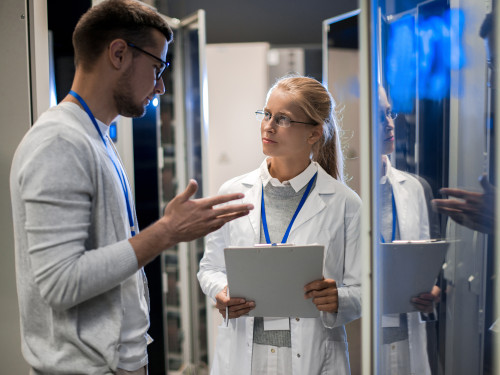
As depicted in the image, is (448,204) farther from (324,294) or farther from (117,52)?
(117,52)

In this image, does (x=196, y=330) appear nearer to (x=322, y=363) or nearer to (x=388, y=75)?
(x=322, y=363)

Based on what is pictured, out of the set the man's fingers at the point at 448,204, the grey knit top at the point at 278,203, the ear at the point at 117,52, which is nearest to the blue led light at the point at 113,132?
the grey knit top at the point at 278,203

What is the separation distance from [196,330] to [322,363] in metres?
1.90

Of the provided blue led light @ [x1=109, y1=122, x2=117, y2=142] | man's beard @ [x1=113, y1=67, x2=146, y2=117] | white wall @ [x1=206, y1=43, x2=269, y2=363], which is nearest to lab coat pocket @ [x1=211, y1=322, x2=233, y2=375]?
man's beard @ [x1=113, y1=67, x2=146, y2=117]

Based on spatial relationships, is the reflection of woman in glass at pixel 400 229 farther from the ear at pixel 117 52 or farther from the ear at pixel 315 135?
the ear at pixel 315 135

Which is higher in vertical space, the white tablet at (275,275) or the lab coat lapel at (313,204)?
the lab coat lapel at (313,204)

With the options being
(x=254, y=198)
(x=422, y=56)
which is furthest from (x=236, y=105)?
(x=422, y=56)

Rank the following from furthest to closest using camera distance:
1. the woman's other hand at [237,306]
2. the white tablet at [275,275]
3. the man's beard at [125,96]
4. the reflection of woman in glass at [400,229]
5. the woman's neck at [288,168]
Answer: the woman's neck at [288,168] < the woman's other hand at [237,306] < the white tablet at [275,275] < the man's beard at [125,96] < the reflection of woman in glass at [400,229]

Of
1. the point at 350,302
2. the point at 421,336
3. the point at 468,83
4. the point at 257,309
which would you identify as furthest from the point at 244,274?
the point at 468,83

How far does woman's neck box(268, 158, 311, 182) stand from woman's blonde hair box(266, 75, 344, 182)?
134mm

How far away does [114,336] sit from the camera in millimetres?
1271

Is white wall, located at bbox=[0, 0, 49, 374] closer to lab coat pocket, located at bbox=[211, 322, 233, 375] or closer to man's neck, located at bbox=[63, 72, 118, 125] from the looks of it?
man's neck, located at bbox=[63, 72, 118, 125]

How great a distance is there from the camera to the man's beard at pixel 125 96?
144 cm

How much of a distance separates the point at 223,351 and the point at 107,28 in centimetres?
127
